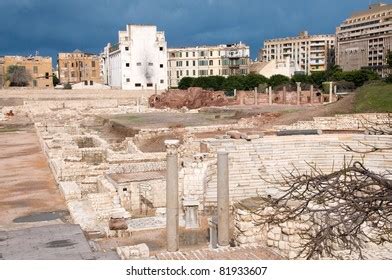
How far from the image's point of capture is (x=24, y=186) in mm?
18109

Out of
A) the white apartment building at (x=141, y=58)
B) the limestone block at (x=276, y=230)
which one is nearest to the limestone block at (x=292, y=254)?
the limestone block at (x=276, y=230)

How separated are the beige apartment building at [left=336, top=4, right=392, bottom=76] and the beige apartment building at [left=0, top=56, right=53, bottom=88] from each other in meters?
55.6

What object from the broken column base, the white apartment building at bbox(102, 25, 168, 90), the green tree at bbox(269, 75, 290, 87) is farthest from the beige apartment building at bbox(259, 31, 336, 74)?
the broken column base

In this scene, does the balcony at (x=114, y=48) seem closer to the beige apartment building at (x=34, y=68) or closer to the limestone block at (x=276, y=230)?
the beige apartment building at (x=34, y=68)

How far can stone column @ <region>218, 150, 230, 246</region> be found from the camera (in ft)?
36.1

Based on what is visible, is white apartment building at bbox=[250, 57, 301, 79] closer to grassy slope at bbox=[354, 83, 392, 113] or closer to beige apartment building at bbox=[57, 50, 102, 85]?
beige apartment building at bbox=[57, 50, 102, 85]

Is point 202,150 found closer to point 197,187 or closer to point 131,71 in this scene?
point 197,187

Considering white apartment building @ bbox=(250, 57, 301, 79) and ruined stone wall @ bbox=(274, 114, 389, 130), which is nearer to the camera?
ruined stone wall @ bbox=(274, 114, 389, 130)

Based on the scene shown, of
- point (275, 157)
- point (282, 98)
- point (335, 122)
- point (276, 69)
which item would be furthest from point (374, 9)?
point (275, 157)

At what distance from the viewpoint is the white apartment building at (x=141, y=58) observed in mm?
76688

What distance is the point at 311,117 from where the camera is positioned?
1289 inches

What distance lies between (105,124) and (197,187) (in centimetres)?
2854

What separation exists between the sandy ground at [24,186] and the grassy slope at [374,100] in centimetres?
2016

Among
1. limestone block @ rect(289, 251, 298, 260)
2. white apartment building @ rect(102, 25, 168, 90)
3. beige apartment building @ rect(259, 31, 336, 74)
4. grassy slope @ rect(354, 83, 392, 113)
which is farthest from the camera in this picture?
beige apartment building @ rect(259, 31, 336, 74)
